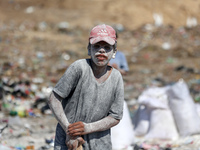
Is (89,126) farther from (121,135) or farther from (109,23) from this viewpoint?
(109,23)

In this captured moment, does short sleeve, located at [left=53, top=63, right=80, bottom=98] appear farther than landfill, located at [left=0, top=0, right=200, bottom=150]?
No

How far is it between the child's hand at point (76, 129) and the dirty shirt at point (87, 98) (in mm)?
88

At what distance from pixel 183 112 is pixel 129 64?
712 centimetres

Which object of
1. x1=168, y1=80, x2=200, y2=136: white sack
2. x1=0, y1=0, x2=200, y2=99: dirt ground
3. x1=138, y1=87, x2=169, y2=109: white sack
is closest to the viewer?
x1=168, y1=80, x2=200, y2=136: white sack

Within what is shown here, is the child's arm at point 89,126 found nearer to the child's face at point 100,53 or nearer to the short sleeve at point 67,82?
the short sleeve at point 67,82

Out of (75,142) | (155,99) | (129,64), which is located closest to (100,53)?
(75,142)

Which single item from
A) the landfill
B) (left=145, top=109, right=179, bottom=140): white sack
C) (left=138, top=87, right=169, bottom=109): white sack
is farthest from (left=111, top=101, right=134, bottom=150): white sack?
(left=138, top=87, right=169, bottom=109): white sack

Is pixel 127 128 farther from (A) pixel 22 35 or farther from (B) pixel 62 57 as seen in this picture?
(A) pixel 22 35

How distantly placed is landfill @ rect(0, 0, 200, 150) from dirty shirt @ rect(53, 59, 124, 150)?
1772 mm

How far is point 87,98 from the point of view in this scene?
2.18 m

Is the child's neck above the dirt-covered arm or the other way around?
above

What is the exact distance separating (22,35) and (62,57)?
3.10 m

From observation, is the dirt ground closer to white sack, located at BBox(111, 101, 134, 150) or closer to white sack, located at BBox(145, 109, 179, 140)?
white sack, located at BBox(145, 109, 179, 140)

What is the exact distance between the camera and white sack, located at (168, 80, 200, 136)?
4723 mm
